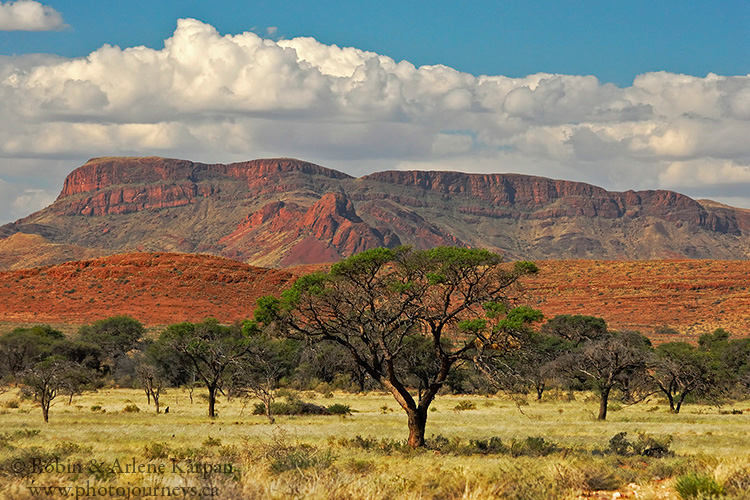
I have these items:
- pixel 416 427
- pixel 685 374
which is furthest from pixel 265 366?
pixel 416 427

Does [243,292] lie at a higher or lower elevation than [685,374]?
higher

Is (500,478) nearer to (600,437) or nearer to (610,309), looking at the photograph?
(600,437)

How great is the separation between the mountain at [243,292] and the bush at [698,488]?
79.5 meters

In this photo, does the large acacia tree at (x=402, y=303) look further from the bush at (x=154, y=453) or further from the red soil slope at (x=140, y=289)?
Answer: the red soil slope at (x=140, y=289)

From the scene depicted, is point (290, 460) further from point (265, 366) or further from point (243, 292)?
point (243, 292)

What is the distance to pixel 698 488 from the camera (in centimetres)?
1170

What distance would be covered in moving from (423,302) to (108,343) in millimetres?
57200

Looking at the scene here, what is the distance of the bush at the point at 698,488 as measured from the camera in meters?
11.5

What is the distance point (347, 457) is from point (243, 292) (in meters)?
100

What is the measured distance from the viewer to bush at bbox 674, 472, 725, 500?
11.5m

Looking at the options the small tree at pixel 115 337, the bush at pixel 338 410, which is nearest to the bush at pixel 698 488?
the bush at pixel 338 410

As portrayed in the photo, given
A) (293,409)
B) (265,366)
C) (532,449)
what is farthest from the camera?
(265,366)

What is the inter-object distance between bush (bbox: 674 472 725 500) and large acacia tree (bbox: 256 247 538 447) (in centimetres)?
777

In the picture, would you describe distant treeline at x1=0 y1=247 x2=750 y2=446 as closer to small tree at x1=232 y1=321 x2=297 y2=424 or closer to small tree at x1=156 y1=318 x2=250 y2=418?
small tree at x1=156 y1=318 x2=250 y2=418
